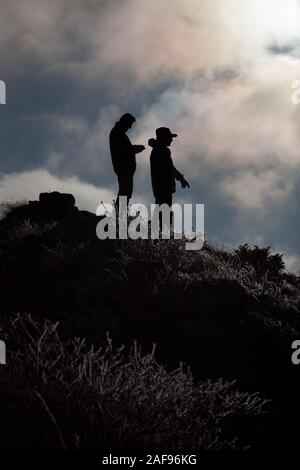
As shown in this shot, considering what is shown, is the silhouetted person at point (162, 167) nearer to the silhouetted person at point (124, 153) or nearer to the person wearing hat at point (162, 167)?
the person wearing hat at point (162, 167)

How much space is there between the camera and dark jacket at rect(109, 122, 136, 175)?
14016 mm

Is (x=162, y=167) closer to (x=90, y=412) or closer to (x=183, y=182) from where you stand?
(x=183, y=182)

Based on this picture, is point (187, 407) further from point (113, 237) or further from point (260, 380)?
point (113, 237)

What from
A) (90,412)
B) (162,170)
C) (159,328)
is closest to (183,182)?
(162,170)

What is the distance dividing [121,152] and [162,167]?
3.11ft

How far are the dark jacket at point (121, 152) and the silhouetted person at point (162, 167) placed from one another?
47cm

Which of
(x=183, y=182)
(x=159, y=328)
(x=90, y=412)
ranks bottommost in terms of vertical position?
(x=90, y=412)

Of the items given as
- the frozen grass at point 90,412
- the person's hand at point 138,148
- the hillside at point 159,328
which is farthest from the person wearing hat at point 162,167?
the frozen grass at point 90,412

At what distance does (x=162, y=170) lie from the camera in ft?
46.0

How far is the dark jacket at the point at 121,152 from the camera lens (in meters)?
14.0

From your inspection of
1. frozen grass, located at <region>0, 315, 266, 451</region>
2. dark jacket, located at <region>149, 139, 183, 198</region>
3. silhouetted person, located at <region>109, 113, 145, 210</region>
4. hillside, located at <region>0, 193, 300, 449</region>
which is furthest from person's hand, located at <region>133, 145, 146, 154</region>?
frozen grass, located at <region>0, 315, 266, 451</region>

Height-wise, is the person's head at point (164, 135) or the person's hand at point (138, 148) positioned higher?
the person's head at point (164, 135)

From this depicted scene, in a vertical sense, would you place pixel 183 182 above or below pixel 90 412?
above

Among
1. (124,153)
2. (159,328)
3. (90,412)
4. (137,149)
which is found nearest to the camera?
(90,412)
